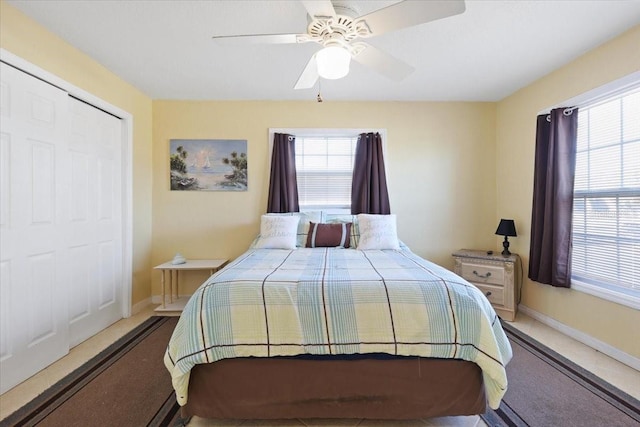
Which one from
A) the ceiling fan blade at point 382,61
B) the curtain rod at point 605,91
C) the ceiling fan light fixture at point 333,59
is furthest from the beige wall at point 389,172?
the ceiling fan light fixture at point 333,59

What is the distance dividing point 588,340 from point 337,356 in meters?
2.34

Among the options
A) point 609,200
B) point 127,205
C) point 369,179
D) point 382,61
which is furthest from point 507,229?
point 127,205

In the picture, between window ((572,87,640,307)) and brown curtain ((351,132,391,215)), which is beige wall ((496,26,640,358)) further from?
brown curtain ((351,132,391,215))

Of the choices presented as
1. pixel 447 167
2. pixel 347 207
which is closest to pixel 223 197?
pixel 347 207

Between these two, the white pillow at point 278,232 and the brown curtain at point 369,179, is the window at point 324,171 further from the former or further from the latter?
the white pillow at point 278,232

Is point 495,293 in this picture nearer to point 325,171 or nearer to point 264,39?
point 325,171

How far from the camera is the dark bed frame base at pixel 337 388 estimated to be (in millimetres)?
1452

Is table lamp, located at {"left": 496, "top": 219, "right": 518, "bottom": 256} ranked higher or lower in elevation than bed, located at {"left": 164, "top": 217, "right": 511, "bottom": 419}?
higher

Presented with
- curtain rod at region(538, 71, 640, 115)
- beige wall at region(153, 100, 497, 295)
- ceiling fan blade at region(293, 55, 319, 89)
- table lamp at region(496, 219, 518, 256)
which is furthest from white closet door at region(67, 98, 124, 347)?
curtain rod at region(538, 71, 640, 115)

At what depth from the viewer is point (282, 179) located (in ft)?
11.3

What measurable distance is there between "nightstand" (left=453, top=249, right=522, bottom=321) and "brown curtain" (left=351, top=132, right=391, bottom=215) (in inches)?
40.8

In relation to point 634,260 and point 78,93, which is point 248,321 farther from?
point 634,260

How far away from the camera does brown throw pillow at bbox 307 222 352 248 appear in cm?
297

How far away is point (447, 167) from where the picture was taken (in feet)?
11.7
